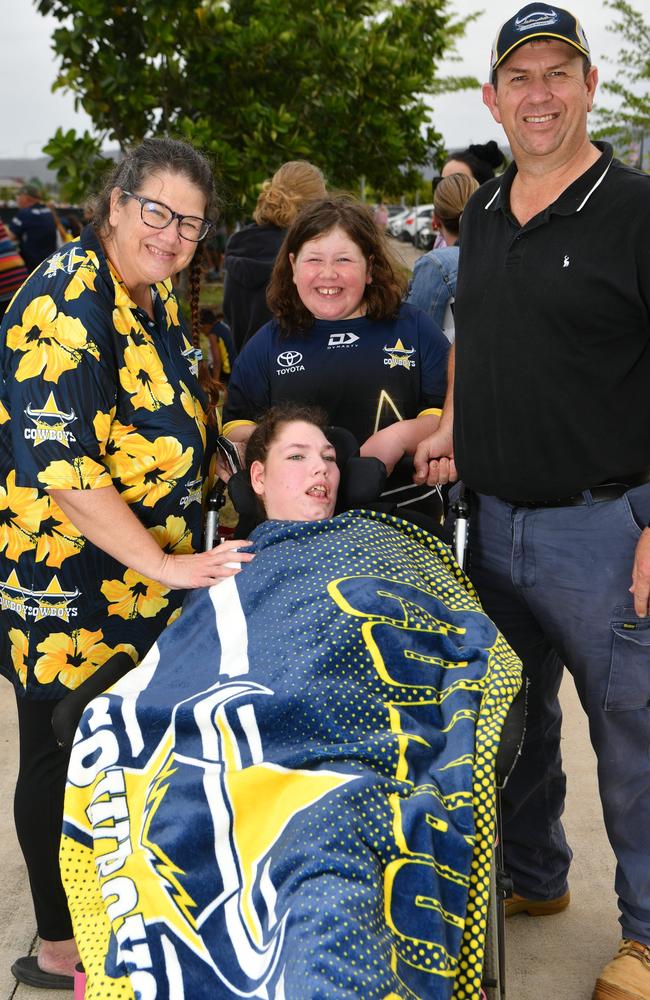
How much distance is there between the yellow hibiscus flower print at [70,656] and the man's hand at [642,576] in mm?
1380

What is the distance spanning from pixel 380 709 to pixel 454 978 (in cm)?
53

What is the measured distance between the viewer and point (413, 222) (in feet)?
88.1

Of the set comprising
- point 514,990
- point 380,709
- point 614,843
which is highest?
point 380,709

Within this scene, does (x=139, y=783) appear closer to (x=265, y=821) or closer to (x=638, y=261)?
(x=265, y=821)

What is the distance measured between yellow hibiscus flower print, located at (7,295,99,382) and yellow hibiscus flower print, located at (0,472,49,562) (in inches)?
11.5

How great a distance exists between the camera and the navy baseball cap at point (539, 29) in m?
2.31

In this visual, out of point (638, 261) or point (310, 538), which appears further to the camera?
point (310, 538)

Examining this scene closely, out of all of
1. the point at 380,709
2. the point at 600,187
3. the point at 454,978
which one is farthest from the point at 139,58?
the point at 454,978

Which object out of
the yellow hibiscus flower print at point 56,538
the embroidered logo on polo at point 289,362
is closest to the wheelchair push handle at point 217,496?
the embroidered logo on polo at point 289,362

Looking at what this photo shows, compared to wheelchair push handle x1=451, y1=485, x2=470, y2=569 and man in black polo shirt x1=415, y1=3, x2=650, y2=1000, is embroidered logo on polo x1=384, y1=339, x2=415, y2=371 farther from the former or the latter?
wheelchair push handle x1=451, y1=485, x2=470, y2=569

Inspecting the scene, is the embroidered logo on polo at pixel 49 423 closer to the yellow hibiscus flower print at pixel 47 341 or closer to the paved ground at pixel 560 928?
the yellow hibiscus flower print at pixel 47 341

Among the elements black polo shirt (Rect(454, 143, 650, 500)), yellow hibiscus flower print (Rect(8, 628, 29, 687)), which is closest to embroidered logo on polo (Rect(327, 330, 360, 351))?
black polo shirt (Rect(454, 143, 650, 500))

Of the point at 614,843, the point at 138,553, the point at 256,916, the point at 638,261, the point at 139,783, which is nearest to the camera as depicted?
the point at 256,916

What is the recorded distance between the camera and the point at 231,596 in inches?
94.7
